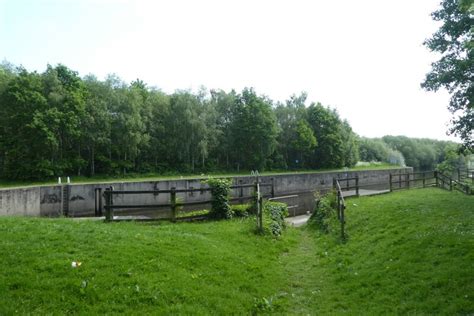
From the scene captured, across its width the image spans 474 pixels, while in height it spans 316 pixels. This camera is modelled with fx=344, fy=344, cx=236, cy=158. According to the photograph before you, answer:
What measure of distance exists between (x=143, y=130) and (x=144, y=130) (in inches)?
19.8

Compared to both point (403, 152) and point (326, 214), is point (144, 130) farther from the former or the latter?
point (403, 152)

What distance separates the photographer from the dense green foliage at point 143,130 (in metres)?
32.6

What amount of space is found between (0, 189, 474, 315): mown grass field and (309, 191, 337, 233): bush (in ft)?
8.60

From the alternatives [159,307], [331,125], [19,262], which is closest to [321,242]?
[159,307]

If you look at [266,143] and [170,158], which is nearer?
[170,158]

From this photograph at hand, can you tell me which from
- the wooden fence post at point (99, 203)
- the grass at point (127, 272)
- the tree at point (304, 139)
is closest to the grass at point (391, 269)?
the grass at point (127, 272)

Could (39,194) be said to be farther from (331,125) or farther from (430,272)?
(331,125)

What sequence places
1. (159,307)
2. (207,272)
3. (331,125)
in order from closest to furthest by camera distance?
(159,307), (207,272), (331,125)

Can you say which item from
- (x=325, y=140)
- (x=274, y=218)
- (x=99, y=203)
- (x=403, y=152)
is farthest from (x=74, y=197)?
(x=403, y=152)

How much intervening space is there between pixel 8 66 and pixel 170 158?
22.2m

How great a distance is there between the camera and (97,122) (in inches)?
1454

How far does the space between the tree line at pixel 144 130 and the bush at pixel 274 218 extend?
2709 centimetres

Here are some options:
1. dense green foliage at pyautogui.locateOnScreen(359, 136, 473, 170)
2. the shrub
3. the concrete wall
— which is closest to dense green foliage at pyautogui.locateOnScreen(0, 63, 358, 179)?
the concrete wall

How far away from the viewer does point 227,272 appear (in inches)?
268
